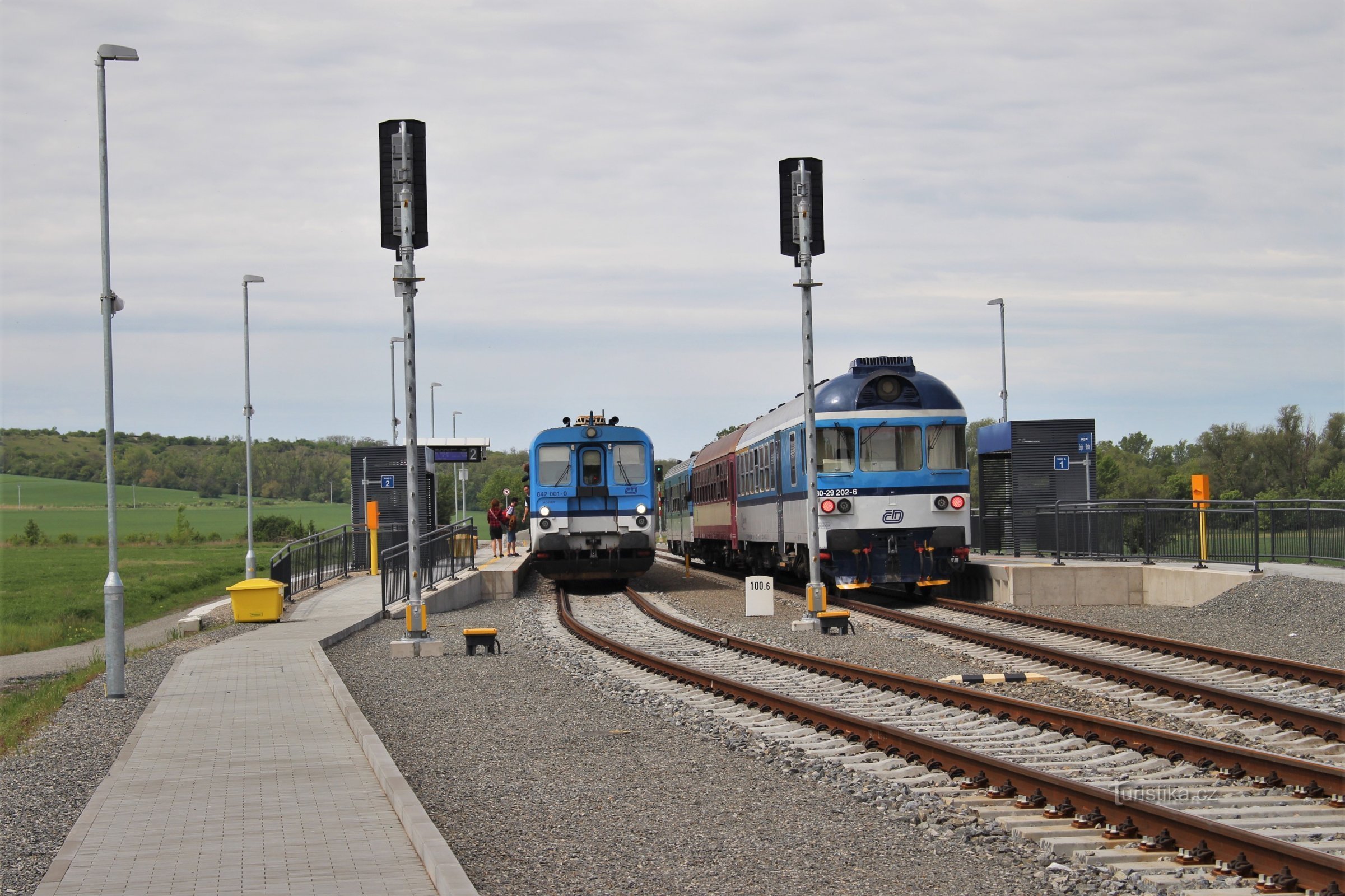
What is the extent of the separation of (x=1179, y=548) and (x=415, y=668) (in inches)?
539

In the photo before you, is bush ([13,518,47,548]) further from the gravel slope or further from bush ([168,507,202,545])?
A: the gravel slope

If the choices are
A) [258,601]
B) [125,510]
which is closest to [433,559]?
[258,601]

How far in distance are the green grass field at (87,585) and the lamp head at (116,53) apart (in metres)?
18.9

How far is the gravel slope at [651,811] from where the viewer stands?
252 inches

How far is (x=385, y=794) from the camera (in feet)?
26.0

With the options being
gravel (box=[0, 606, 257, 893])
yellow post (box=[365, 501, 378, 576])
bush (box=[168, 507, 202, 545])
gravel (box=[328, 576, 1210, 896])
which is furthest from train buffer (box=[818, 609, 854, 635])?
bush (box=[168, 507, 202, 545])

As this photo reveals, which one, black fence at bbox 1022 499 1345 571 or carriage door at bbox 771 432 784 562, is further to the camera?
carriage door at bbox 771 432 784 562

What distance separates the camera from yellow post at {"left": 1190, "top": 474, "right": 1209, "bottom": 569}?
2150 centimetres

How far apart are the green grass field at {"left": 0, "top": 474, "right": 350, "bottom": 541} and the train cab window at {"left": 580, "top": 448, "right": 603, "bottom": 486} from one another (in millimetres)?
64716

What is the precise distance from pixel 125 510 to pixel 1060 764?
117 meters

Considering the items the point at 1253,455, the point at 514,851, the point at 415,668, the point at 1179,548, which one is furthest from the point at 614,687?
the point at 1253,455

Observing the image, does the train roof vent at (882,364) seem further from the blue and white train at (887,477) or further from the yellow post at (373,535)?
the yellow post at (373,535)

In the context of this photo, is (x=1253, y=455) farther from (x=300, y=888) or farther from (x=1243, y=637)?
(x=300, y=888)

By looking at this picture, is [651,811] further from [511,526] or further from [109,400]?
[511,526]
